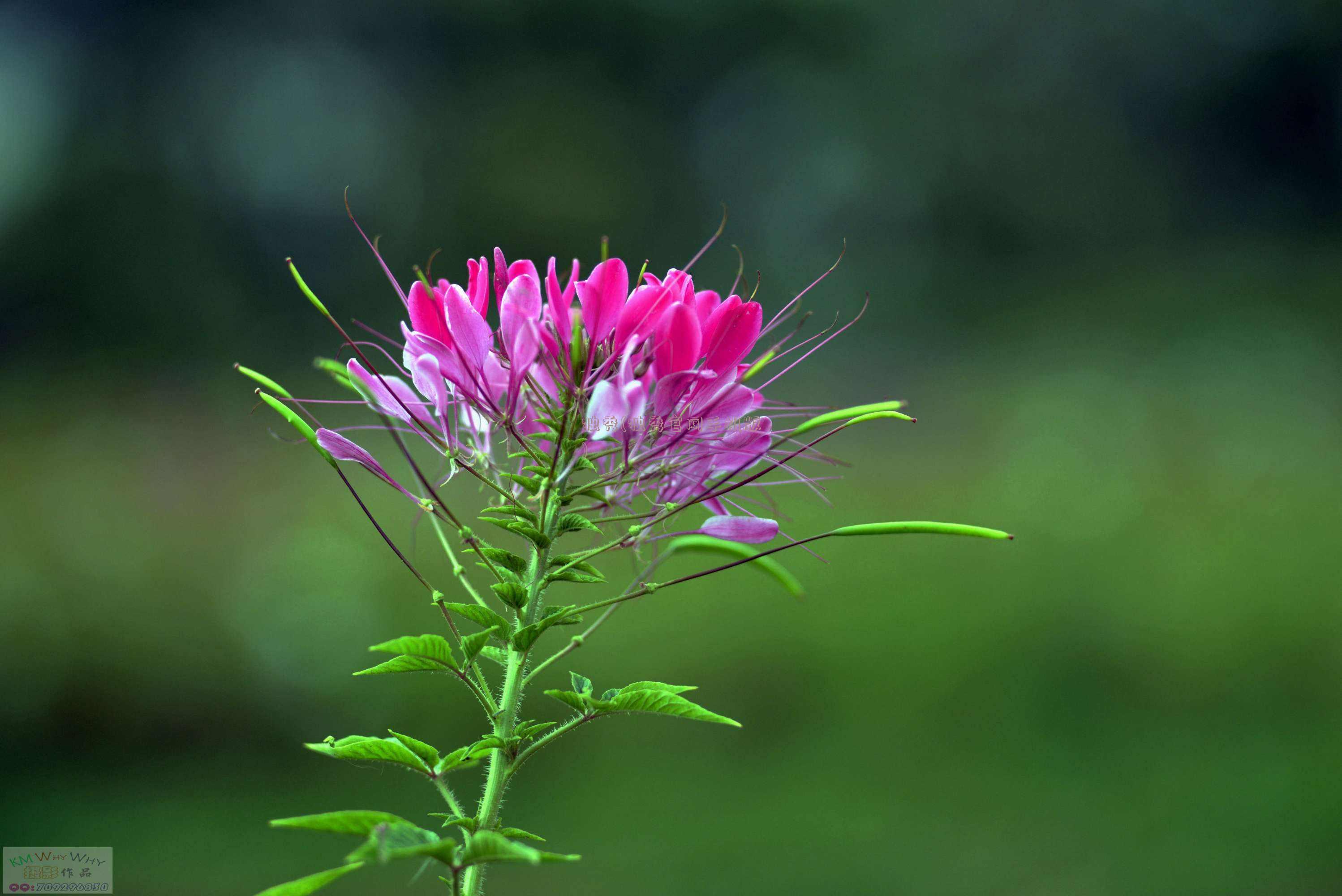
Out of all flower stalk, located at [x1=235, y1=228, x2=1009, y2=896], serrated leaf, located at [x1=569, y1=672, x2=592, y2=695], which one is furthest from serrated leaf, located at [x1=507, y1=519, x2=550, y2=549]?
serrated leaf, located at [x1=569, y1=672, x2=592, y2=695]

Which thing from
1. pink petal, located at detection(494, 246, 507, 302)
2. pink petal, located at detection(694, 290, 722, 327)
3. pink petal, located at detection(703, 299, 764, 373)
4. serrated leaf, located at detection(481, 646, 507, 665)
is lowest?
serrated leaf, located at detection(481, 646, 507, 665)

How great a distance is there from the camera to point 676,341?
0.72 meters

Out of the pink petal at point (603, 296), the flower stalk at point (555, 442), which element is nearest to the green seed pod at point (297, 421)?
the flower stalk at point (555, 442)

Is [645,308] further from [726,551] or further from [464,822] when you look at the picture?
[464,822]

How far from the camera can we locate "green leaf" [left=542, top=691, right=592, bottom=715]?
681 millimetres

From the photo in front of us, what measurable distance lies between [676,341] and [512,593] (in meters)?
0.23

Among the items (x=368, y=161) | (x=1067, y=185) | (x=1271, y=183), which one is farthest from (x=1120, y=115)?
(x=368, y=161)

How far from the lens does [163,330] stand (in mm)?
5895

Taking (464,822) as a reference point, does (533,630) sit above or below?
above

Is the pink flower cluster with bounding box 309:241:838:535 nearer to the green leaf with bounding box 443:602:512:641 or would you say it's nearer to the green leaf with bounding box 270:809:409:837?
the green leaf with bounding box 443:602:512:641

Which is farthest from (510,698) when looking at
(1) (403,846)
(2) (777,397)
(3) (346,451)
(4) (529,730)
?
(2) (777,397)

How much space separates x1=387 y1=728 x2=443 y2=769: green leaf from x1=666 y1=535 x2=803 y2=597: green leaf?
0.76 ft

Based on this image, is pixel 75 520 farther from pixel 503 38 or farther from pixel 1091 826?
pixel 503 38

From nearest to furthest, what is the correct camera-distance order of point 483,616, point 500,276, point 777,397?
point 483,616 → point 500,276 → point 777,397
